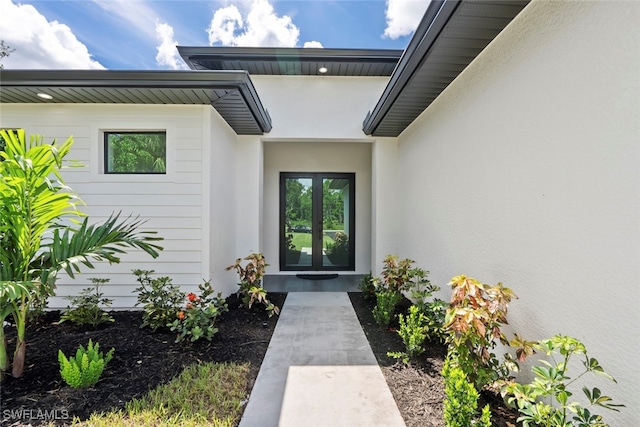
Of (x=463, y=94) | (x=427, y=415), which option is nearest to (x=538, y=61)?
(x=463, y=94)

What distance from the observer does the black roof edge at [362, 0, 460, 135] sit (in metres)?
2.37

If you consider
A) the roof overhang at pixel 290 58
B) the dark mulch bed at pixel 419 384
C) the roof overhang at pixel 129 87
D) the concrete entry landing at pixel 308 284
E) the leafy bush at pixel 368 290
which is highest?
the roof overhang at pixel 290 58

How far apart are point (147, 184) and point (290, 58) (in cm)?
352

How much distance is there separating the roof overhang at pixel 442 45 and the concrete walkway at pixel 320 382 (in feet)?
11.2

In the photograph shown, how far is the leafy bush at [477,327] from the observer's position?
84.4 inches

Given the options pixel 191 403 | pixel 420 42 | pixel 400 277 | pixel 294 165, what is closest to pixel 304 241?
pixel 294 165

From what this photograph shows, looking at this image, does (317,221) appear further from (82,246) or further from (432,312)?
(82,246)

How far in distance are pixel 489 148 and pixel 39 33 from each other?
9.96m

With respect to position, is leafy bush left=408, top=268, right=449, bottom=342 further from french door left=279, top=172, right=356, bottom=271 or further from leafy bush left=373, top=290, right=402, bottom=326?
french door left=279, top=172, right=356, bottom=271

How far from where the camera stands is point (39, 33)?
6598 mm

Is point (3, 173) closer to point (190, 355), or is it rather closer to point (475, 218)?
point (190, 355)

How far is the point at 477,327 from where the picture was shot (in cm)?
210

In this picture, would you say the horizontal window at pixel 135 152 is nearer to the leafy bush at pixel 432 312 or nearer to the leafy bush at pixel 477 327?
the leafy bush at pixel 432 312

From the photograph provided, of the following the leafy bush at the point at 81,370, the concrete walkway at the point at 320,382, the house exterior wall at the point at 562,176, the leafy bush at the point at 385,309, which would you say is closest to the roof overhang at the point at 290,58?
the house exterior wall at the point at 562,176
